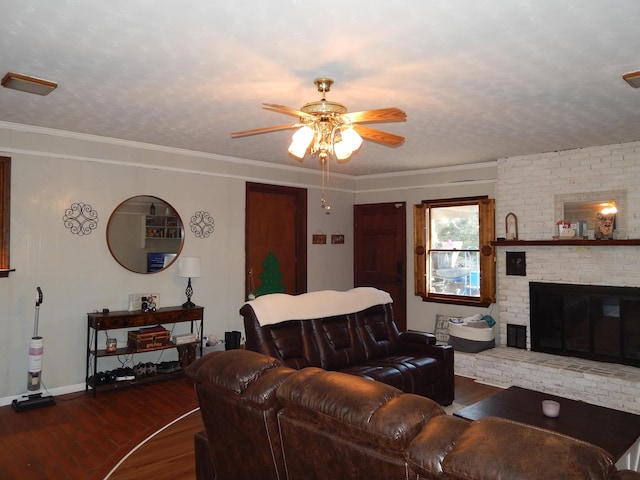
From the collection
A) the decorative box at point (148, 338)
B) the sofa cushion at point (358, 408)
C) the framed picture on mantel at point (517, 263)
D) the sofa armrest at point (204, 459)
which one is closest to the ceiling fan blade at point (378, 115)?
the sofa cushion at point (358, 408)

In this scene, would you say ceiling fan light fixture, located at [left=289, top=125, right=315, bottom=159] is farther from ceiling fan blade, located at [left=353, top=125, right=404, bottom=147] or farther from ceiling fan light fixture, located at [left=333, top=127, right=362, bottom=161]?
ceiling fan blade, located at [left=353, top=125, right=404, bottom=147]

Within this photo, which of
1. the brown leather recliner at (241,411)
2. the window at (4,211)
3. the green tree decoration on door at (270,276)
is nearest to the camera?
the brown leather recliner at (241,411)

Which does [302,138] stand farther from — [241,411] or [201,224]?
[201,224]

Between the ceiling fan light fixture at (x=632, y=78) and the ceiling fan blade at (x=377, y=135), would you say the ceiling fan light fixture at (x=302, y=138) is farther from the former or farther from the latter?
the ceiling fan light fixture at (x=632, y=78)

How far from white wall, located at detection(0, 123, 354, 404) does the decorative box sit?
0.37 m

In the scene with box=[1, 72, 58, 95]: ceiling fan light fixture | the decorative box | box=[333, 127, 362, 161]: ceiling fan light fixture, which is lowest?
the decorative box

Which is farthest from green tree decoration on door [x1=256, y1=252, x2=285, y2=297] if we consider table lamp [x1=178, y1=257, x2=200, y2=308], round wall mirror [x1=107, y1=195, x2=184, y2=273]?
round wall mirror [x1=107, y1=195, x2=184, y2=273]

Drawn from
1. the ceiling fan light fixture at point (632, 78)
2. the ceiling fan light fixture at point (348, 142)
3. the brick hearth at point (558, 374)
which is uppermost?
the ceiling fan light fixture at point (632, 78)

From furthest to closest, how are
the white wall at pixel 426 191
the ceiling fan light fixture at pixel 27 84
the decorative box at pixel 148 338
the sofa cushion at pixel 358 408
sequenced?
1. the white wall at pixel 426 191
2. the decorative box at pixel 148 338
3. the ceiling fan light fixture at pixel 27 84
4. the sofa cushion at pixel 358 408

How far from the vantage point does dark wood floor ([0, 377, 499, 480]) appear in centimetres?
312

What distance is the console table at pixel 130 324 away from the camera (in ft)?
15.0

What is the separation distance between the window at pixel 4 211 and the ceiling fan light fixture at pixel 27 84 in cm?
138

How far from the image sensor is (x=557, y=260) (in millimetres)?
5527

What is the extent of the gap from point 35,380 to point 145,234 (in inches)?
69.9
